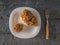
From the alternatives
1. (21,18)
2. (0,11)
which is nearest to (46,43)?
(21,18)

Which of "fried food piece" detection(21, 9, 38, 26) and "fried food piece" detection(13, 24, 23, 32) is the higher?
"fried food piece" detection(21, 9, 38, 26)

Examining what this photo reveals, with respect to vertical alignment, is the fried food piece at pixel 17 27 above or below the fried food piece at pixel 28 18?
below

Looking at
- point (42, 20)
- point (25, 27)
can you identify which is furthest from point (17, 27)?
point (42, 20)

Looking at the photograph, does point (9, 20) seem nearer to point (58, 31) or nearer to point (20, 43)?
point (20, 43)

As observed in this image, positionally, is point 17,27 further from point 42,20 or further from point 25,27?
point 42,20
